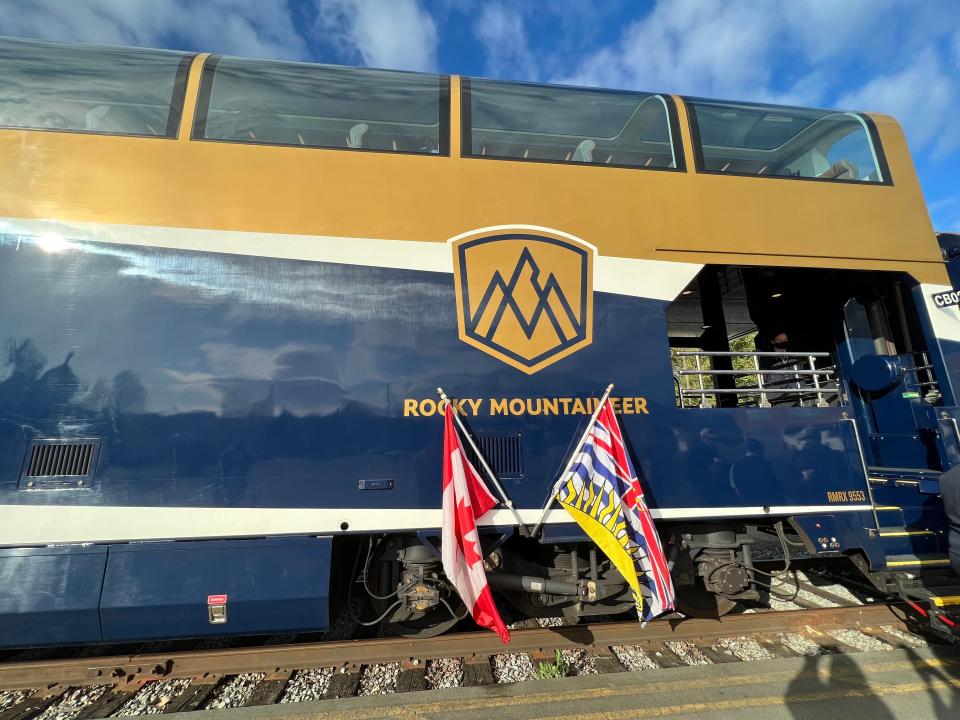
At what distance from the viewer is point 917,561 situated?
3.15 meters

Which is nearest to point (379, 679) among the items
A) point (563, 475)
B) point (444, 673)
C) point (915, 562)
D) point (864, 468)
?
point (444, 673)

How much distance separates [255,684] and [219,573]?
0.85m

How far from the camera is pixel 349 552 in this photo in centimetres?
305

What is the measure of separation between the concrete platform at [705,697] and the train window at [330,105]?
11.8 ft

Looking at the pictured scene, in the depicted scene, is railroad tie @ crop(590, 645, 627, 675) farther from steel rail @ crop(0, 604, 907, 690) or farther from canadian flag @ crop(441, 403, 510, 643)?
canadian flag @ crop(441, 403, 510, 643)

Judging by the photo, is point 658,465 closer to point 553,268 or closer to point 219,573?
point 553,268

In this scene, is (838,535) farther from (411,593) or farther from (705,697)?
(411,593)

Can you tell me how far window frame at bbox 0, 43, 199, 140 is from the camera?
278cm

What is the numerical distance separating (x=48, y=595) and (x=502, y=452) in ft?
8.95

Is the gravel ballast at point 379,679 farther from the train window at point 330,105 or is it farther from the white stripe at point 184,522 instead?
the train window at point 330,105

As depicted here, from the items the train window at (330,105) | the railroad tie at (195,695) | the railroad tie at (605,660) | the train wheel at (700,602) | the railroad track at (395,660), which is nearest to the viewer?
the railroad tie at (195,695)

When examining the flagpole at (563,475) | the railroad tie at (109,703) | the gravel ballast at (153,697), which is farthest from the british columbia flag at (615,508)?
the railroad tie at (109,703)

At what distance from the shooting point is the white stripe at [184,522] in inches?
95.8

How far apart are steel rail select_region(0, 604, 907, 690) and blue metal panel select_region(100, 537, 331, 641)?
1.74 feet
